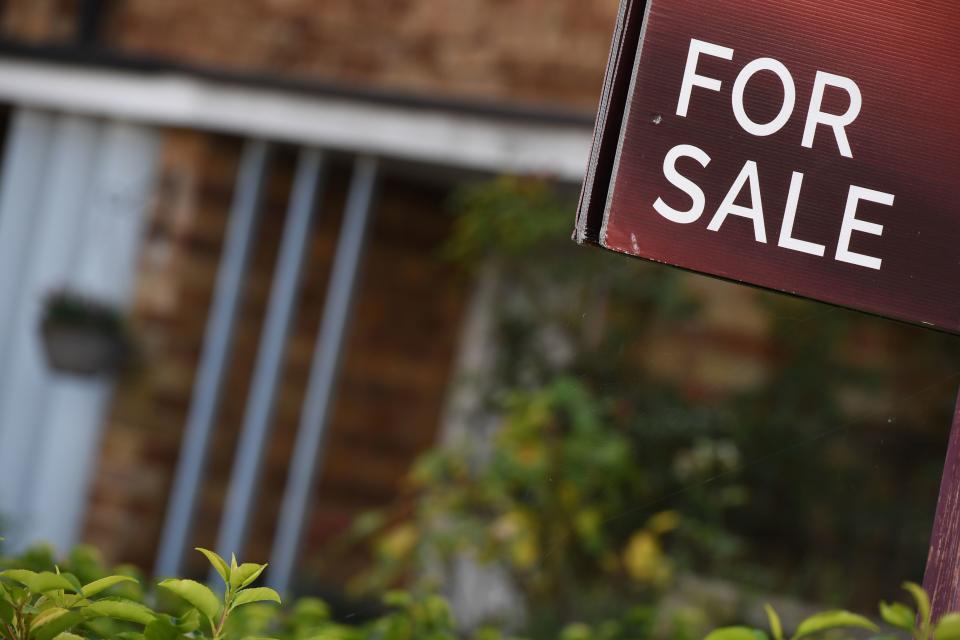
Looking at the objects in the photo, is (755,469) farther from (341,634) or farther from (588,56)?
(341,634)

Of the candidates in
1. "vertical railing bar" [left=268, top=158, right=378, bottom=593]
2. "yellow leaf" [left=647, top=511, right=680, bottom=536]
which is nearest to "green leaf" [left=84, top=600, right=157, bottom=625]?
"yellow leaf" [left=647, top=511, right=680, bottom=536]

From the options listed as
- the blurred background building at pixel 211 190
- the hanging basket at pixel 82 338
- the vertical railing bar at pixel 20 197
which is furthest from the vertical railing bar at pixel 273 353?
the vertical railing bar at pixel 20 197

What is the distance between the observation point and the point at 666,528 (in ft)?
13.0

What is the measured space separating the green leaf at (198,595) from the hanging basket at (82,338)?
3.84 meters

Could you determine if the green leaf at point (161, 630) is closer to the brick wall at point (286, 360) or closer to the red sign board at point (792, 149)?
the red sign board at point (792, 149)

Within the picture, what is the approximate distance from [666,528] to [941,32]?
2.71 metres

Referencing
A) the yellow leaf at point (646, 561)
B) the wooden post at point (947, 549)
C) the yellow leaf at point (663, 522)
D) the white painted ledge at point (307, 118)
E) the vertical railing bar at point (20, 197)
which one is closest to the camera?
the wooden post at point (947, 549)

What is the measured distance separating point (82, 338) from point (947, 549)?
4062 mm

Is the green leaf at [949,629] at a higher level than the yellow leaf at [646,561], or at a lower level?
higher

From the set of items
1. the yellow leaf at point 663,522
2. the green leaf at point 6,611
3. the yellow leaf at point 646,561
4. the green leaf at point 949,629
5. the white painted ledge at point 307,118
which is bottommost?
the yellow leaf at point 646,561

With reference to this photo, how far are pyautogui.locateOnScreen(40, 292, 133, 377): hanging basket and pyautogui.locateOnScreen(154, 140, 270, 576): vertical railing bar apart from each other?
34 cm

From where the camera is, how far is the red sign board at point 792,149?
4.59 ft

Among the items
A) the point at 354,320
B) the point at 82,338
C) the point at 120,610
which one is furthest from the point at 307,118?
the point at 120,610

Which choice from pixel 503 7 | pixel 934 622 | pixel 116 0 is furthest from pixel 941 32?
pixel 116 0
